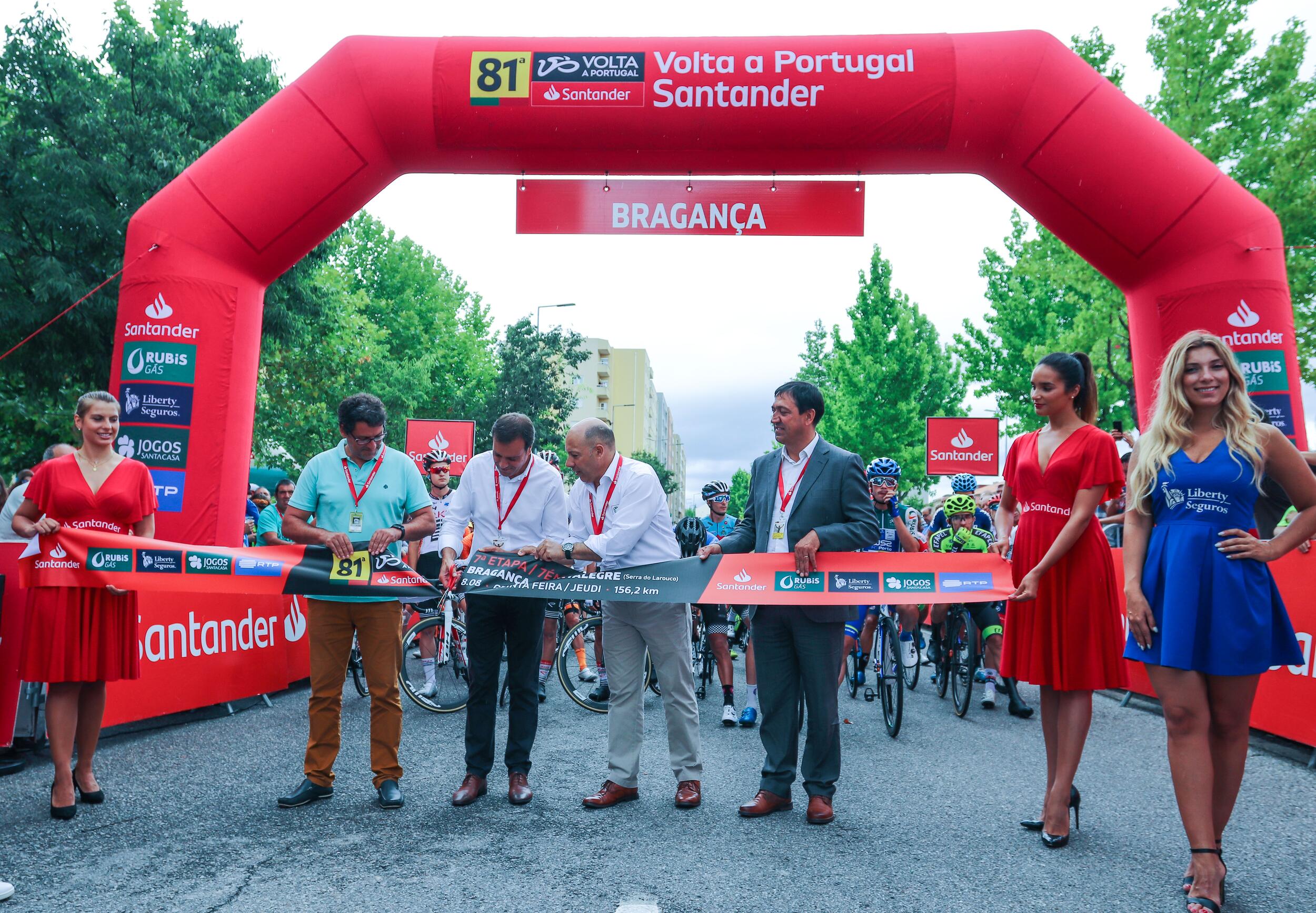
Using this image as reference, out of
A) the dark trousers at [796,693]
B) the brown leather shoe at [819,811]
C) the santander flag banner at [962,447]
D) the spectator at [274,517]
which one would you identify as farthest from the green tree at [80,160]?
the brown leather shoe at [819,811]

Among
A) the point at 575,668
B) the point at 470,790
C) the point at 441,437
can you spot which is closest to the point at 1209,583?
the point at 470,790

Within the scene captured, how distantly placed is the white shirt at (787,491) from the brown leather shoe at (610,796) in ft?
4.70

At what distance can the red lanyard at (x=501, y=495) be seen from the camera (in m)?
5.15

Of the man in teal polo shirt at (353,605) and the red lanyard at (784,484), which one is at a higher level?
the red lanyard at (784,484)

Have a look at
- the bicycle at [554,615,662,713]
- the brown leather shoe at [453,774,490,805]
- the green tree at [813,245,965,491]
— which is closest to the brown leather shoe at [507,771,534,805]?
the brown leather shoe at [453,774,490,805]

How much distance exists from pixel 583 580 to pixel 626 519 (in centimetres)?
39

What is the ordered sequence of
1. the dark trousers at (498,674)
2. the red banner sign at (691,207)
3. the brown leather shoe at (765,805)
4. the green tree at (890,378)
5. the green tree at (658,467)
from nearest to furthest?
the brown leather shoe at (765,805) < the dark trousers at (498,674) < the red banner sign at (691,207) < the green tree at (890,378) < the green tree at (658,467)

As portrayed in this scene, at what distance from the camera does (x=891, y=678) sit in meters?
6.99

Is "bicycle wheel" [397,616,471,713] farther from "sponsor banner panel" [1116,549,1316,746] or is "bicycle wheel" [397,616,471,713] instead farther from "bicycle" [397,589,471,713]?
"sponsor banner panel" [1116,549,1316,746]

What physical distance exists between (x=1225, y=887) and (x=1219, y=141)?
17726 millimetres

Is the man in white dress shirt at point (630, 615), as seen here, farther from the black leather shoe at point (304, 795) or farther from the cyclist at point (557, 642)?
the cyclist at point (557, 642)

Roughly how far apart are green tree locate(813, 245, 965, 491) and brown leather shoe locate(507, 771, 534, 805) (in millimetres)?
30954

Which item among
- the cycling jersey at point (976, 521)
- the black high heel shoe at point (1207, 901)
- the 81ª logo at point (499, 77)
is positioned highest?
the 81ª logo at point (499, 77)

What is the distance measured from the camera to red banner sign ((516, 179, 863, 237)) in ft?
27.6
